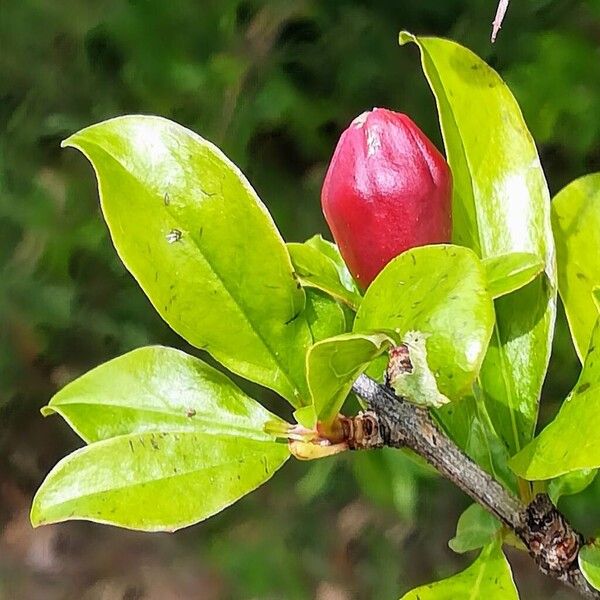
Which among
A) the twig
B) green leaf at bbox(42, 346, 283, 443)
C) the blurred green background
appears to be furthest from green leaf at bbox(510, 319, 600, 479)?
the blurred green background

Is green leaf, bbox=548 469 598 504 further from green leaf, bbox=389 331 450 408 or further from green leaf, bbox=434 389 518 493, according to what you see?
green leaf, bbox=389 331 450 408

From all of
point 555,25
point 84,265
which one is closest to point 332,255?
point 555,25

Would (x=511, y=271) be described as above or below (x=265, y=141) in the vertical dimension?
above

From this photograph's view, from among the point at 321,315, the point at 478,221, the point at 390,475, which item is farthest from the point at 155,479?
the point at 390,475

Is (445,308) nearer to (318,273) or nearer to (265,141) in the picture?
(318,273)

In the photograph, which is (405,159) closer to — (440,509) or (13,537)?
(440,509)

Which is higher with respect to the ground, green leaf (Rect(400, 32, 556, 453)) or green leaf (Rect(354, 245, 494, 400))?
green leaf (Rect(354, 245, 494, 400))

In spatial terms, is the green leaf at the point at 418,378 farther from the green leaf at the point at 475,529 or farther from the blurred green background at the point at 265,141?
the blurred green background at the point at 265,141
